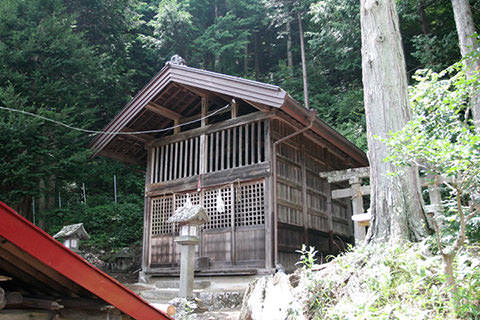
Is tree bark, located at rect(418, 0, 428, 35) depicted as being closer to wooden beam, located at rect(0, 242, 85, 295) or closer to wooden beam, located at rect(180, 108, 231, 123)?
wooden beam, located at rect(180, 108, 231, 123)

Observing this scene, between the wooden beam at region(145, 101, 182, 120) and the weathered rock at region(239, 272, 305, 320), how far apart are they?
8171 millimetres

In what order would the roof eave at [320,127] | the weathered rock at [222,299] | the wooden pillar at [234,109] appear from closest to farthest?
1. the weathered rock at [222,299]
2. the roof eave at [320,127]
3. the wooden pillar at [234,109]

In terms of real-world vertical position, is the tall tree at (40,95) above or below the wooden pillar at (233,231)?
above

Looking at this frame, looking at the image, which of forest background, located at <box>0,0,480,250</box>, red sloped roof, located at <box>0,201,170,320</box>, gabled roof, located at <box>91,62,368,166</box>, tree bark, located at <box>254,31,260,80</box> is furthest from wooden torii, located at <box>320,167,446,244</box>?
tree bark, located at <box>254,31,260,80</box>

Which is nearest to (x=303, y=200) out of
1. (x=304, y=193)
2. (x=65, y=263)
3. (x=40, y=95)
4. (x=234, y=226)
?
(x=304, y=193)

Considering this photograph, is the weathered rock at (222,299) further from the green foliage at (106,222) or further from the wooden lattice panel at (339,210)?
the green foliage at (106,222)

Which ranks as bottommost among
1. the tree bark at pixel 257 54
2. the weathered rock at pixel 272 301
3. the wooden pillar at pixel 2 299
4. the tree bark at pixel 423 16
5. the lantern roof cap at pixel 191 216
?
the weathered rock at pixel 272 301

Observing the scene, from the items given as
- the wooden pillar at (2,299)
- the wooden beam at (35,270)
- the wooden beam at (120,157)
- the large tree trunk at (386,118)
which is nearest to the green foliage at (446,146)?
the large tree trunk at (386,118)

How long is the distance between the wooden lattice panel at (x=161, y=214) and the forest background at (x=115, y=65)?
293 cm

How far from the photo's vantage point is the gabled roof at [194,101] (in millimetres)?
10117

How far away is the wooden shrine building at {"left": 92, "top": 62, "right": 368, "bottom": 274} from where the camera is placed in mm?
10680

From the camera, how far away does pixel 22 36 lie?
1470 centimetres

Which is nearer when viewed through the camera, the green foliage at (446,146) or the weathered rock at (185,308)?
the green foliage at (446,146)

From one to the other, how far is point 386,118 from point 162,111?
8.26 metres
